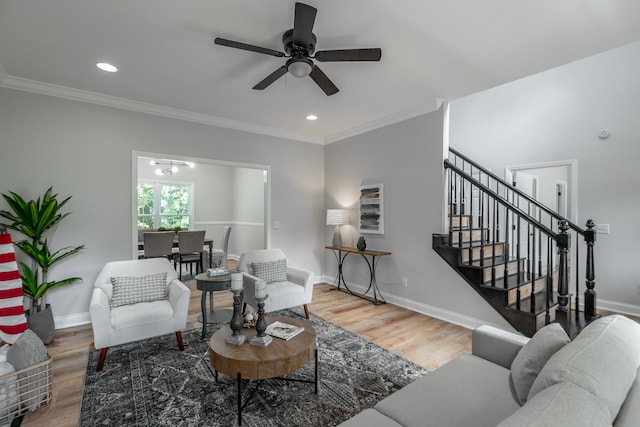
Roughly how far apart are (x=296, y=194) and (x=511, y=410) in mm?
4365

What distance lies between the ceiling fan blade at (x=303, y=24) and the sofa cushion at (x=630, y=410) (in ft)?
7.25

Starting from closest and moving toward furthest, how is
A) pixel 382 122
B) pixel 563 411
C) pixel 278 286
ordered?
pixel 563 411
pixel 278 286
pixel 382 122

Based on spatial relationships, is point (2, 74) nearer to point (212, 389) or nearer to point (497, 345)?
point (212, 389)

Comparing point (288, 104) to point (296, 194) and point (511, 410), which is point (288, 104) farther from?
point (511, 410)

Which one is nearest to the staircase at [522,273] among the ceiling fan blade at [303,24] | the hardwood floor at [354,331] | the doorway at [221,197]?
the hardwood floor at [354,331]

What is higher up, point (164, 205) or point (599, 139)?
point (599, 139)

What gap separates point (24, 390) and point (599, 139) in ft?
21.6

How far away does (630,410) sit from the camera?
0.88m

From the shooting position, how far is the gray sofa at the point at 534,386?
0.83 meters

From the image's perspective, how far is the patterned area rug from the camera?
1.95 meters

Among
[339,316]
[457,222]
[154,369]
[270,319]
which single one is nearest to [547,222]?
[457,222]

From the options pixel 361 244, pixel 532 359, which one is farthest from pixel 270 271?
pixel 532 359

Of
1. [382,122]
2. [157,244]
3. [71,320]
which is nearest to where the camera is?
[71,320]

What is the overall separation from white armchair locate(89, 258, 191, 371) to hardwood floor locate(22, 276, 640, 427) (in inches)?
13.4
